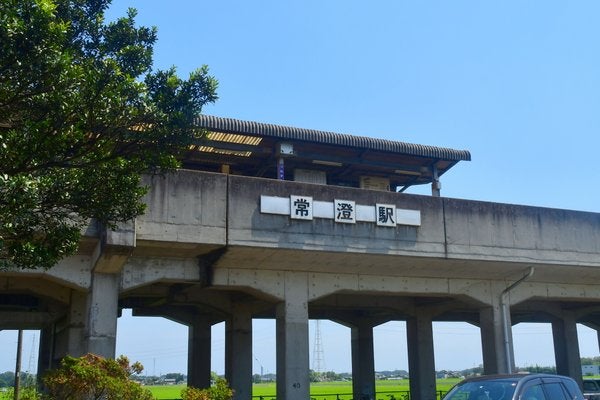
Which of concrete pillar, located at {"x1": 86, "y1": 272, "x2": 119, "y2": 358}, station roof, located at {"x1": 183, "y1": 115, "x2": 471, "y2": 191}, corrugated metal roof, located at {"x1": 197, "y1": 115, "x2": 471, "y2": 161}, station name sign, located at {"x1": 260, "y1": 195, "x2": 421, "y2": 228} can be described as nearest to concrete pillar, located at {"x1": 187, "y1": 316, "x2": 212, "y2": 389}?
station roof, located at {"x1": 183, "y1": 115, "x2": 471, "y2": 191}

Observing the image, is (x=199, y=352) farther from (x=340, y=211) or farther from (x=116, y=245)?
(x=116, y=245)

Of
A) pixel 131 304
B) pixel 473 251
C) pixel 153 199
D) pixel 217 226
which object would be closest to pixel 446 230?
pixel 473 251

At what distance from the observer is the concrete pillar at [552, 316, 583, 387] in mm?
29203

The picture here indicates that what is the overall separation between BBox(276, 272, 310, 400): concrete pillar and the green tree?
8329 millimetres

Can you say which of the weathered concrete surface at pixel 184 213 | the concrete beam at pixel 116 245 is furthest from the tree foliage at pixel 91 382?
the weathered concrete surface at pixel 184 213

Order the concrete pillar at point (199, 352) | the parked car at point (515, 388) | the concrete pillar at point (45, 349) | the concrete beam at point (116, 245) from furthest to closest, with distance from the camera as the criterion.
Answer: the concrete pillar at point (199, 352), the concrete pillar at point (45, 349), the concrete beam at point (116, 245), the parked car at point (515, 388)

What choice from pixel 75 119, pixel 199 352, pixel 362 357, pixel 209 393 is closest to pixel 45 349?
pixel 199 352

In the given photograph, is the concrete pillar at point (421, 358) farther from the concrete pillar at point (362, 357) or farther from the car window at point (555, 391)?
the car window at point (555, 391)

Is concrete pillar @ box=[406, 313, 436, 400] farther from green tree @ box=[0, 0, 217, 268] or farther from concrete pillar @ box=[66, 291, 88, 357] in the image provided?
green tree @ box=[0, 0, 217, 268]

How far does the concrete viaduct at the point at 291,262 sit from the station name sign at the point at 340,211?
30 mm

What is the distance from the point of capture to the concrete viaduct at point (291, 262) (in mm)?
16531

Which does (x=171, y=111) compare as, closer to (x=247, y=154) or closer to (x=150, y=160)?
(x=150, y=160)

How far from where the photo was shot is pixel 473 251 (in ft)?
64.4

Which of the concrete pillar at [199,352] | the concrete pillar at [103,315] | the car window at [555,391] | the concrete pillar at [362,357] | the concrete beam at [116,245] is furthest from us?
the concrete pillar at [362,357]
